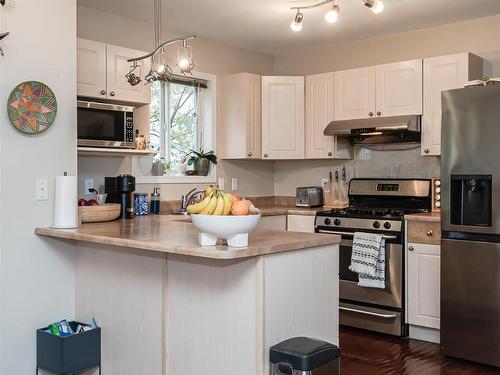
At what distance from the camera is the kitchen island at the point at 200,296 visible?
2.28 metres

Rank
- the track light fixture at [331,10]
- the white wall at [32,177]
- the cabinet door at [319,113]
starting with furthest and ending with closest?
the cabinet door at [319,113], the track light fixture at [331,10], the white wall at [32,177]

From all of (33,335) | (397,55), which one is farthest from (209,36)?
(33,335)

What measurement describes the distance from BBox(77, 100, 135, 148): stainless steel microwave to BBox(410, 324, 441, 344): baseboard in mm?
2523

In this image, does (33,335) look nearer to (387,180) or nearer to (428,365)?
(428,365)

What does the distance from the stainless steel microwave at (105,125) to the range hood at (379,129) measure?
1.86m

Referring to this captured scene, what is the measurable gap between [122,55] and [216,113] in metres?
1.40

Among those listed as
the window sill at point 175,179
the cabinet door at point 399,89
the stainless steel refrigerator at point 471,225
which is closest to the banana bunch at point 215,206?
the stainless steel refrigerator at point 471,225

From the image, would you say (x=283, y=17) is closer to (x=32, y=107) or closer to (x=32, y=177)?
(x=32, y=107)

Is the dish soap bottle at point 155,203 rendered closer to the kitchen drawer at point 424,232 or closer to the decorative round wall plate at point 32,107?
the decorative round wall plate at point 32,107

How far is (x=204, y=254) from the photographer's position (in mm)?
2117

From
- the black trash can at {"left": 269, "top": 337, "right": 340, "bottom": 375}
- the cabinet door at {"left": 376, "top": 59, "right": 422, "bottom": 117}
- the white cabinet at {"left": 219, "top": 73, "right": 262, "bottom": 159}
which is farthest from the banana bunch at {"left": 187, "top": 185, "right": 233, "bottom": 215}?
the white cabinet at {"left": 219, "top": 73, "right": 262, "bottom": 159}

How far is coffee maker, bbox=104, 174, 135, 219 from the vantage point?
3760 mm

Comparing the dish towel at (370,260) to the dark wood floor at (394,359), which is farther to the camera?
the dish towel at (370,260)

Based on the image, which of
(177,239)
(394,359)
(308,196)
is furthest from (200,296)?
(308,196)
